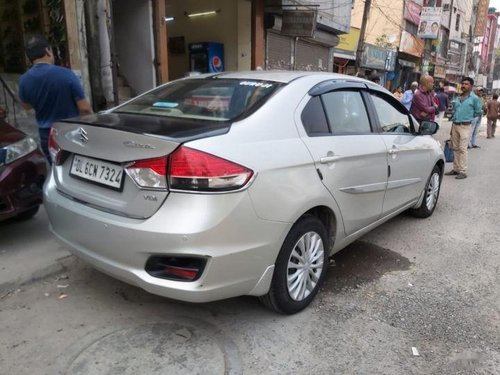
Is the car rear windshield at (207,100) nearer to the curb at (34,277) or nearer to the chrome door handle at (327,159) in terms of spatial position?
the chrome door handle at (327,159)

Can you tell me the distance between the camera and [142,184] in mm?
2406

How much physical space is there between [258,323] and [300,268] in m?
0.45

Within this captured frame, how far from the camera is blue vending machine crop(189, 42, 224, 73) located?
11.6 meters

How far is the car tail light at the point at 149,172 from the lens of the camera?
7.71ft

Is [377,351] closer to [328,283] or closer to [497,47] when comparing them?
[328,283]

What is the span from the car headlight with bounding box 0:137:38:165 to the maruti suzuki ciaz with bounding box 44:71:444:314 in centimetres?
89

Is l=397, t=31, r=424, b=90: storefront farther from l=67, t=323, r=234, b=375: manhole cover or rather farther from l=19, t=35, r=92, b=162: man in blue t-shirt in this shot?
l=67, t=323, r=234, b=375: manhole cover

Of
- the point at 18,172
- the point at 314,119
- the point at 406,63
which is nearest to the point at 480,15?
the point at 406,63

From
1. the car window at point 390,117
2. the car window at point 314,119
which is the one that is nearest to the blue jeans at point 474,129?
the car window at point 390,117

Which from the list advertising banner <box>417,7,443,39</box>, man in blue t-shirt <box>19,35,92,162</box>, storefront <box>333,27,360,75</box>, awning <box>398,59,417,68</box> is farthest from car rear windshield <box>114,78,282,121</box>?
awning <box>398,59,417,68</box>

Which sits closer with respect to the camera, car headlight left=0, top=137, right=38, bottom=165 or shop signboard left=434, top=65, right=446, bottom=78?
car headlight left=0, top=137, right=38, bottom=165

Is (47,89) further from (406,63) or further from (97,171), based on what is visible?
(406,63)

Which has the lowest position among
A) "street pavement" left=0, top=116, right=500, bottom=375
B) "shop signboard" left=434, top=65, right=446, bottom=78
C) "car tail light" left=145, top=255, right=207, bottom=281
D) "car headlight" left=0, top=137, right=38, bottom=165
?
"street pavement" left=0, top=116, right=500, bottom=375

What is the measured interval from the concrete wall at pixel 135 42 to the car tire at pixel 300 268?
6517 millimetres
